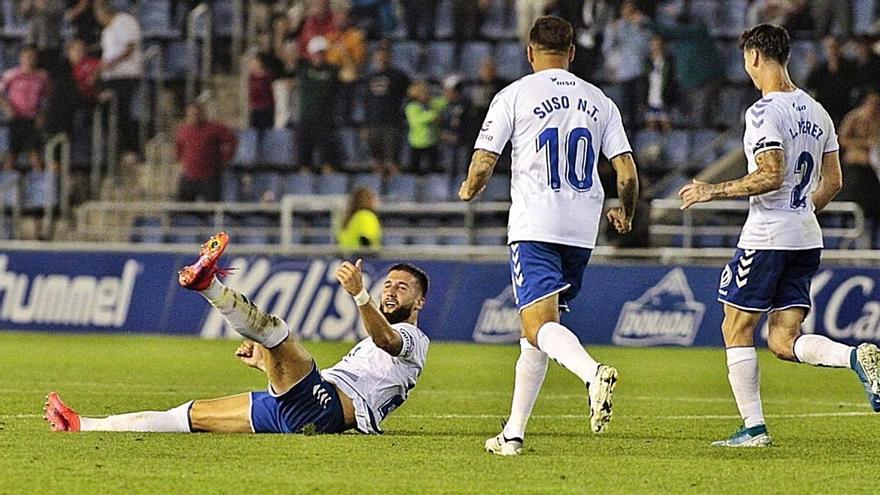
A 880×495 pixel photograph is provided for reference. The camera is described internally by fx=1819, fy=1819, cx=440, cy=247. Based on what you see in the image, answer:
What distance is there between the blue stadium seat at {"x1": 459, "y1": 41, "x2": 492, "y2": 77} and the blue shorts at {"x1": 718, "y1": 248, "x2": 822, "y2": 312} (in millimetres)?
16220

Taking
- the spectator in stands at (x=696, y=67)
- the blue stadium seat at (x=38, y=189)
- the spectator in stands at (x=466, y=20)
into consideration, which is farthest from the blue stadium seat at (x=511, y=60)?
the blue stadium seat at (x=38, y=189)

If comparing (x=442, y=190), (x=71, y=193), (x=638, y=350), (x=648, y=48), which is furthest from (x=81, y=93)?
(x=638, y=350)

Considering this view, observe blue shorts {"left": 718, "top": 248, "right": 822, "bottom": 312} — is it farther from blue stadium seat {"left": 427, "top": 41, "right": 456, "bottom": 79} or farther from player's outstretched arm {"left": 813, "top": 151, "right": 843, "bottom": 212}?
blue stadium seat {"left": 427, "top": 41, "right": 456, "bottom": 79}

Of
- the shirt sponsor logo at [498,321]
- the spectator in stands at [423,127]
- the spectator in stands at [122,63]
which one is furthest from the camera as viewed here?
the spectator in stands at [122,63]

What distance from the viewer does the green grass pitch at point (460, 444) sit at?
7.41m

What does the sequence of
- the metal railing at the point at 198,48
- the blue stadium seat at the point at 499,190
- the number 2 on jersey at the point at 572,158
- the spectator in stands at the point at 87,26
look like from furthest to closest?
1. the metal railing at the point at 198,48
2. the spectator in stands at the point at 87,26
3. the blue stadium seat at the point at 499,190
4. the number 2 on jersey at the point at 572,158

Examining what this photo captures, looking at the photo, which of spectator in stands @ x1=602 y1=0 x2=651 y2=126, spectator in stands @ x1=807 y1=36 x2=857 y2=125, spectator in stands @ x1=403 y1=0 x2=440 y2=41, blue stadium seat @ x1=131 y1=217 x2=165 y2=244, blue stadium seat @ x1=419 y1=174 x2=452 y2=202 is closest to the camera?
spectator in stands @ x1=807 y1=36 x2=857 y2=125

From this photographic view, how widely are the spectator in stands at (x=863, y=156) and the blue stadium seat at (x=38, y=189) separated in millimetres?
10698

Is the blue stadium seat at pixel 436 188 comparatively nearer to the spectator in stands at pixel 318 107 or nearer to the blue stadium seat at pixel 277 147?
the spectator in stands at pixel 318 107

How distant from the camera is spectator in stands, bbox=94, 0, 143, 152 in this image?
25859mm

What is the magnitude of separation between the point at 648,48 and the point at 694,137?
1.38 metres

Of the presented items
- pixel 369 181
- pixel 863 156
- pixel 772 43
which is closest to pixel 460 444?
pixel 772 43

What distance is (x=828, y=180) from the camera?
961cm

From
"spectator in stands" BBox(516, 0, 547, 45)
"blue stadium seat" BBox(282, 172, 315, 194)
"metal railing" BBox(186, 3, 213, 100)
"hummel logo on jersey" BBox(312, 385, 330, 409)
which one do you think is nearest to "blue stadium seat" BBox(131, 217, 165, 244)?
"blue stadium seat" BBox(282, 172, 315, 194)
